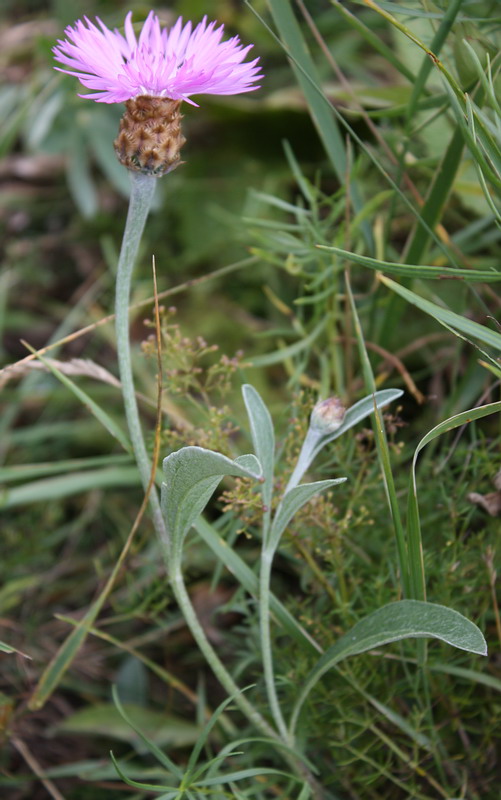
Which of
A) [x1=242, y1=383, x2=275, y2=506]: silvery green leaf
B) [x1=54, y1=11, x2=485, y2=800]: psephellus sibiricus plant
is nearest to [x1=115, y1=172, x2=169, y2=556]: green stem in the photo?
[x1=54, y1=11, x2=485, y2=800]: psephellus sibiricus plant

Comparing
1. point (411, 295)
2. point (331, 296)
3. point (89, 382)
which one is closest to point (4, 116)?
point (89, 382)

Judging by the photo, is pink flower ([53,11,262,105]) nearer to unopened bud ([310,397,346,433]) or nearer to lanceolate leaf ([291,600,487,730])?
unopened bud ([310,397,346,433])

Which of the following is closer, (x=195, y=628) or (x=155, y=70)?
(x=155, y=70)

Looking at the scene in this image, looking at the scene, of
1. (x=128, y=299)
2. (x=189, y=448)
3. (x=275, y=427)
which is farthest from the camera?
(x=275, y=427)

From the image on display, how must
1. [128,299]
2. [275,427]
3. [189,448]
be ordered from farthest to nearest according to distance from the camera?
[275,427], [128,299], [189,448]

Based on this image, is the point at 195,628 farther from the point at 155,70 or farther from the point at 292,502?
the point at 155,70

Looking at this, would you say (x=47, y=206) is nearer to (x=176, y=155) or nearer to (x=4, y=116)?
(x=4, y=116)

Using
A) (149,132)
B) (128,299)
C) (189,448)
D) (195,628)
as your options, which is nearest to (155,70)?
(149,132)
